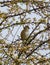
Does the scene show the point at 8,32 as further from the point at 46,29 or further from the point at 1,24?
the point at 46,29

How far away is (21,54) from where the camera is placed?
4.30 m

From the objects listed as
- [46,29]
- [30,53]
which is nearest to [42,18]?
[46,29]

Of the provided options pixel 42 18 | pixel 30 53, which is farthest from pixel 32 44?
pixel 42 18

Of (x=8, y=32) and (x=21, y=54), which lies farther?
(x=8, y=32)

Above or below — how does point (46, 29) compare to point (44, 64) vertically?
above

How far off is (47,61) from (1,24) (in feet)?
2.94

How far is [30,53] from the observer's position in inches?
175

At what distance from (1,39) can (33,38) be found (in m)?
0.57

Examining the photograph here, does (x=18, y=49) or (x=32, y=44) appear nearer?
(x=18, y=49)

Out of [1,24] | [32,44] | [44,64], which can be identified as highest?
[1,24]

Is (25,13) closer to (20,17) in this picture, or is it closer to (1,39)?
(20,17)

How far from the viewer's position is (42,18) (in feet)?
14.5

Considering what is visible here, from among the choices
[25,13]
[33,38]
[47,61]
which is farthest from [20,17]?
[47,61]

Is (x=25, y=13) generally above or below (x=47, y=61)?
above
